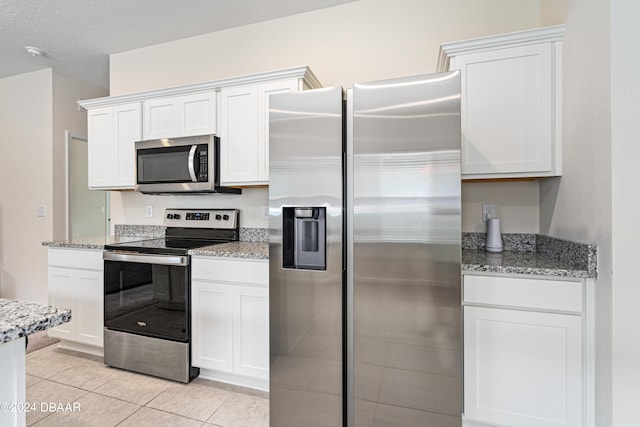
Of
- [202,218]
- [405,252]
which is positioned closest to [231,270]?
[202,218]

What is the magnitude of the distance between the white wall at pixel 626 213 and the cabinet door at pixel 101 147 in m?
3.46

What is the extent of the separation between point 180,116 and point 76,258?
1.40 meters

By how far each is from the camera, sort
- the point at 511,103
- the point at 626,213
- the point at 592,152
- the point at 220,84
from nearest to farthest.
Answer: the point at 626,213 → the point at 592,152 → the point at 511,103 → the point at 220,84

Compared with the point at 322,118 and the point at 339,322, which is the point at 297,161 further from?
the point at 339,322

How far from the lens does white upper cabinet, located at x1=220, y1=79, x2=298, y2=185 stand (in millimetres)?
2234

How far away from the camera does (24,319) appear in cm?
75

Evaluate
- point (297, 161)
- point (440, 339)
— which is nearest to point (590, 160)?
point (440, 339)

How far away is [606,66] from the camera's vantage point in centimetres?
129

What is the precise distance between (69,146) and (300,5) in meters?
3.27

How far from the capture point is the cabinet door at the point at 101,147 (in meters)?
2.76

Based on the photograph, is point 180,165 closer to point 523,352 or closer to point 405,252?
point 405,252

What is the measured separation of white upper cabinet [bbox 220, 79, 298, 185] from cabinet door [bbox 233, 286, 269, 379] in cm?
83

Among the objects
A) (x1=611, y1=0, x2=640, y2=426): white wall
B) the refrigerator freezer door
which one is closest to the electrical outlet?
(x1=611, y1=0, x2=640, y2=426): white wall

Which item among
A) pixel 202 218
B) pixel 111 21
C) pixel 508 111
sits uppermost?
pixel 111 21
